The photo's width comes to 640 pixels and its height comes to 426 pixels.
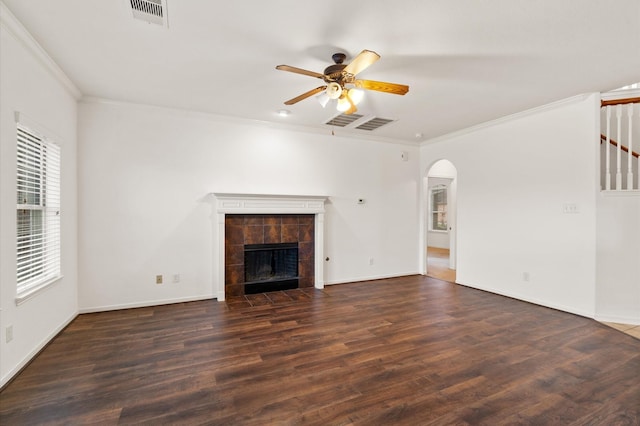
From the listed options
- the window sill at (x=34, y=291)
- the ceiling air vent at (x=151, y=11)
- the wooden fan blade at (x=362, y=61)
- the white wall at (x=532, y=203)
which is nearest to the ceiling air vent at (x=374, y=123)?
the white wall at (x=532, y=203)

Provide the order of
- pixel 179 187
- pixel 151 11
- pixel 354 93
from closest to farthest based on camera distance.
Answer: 1. pixel 151 11
2. pixel 354 93
3. pixel 179 187

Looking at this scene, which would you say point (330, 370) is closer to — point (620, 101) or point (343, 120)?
point (343, 120)

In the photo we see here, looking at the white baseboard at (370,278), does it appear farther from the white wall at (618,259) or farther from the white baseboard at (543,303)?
the white wall at (618,259)

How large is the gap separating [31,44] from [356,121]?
12.2ft

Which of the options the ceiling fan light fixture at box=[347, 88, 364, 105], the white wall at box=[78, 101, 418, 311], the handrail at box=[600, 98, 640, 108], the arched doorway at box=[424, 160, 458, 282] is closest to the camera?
the ceiling fan light fixture at box=[347, 88, 364, 105]

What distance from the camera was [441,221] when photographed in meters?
9.98

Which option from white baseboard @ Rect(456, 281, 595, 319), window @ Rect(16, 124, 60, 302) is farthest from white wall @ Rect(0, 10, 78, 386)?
white baseboard @ Rect(456, 281, 595, 319)

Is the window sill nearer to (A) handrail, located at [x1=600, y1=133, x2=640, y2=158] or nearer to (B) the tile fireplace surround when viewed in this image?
(B) the tile fireplace surround

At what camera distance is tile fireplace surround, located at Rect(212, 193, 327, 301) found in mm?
4328

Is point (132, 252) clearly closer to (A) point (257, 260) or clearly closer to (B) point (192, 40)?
(A) point (257, 260)

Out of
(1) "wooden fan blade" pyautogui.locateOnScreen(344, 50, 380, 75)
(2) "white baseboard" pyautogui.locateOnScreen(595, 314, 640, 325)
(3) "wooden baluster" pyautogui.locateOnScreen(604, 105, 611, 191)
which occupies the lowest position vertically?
(2) "white baseboard" pyautogui.locateOnScreen(595, 314, 640, 325)

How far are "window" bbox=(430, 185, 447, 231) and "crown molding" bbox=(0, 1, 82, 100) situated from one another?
939 cm

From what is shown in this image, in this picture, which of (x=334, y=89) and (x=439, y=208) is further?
(x=439, y=208)

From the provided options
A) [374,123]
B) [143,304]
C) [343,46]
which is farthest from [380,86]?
[143,304]
